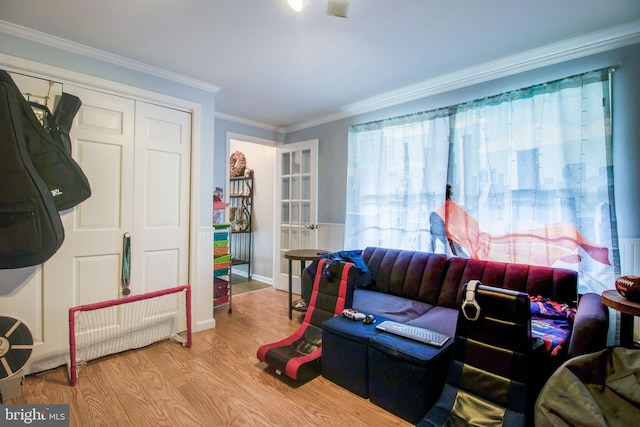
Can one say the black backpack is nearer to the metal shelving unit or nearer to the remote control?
the remote control

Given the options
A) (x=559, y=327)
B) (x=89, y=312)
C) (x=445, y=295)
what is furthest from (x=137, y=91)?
(x=559, y=327)

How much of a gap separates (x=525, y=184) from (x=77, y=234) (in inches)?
143

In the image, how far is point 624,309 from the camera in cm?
154

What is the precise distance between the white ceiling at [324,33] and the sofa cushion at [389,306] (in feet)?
6.89

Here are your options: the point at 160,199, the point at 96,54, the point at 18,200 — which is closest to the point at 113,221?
the point at 160,199

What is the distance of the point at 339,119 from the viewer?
3986 mm

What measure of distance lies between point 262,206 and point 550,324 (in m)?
4.23

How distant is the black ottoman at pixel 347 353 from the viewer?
196 centimetres

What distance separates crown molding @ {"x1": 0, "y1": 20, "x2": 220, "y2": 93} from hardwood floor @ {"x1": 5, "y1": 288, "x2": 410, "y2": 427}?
8.10 feet

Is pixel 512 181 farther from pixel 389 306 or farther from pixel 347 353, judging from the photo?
pixel 347 353

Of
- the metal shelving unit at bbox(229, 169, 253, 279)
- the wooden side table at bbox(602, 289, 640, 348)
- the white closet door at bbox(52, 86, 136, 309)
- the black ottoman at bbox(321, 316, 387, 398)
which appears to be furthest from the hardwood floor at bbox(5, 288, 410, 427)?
the metal shelving unit at bbox(229, 169, 253, 279)

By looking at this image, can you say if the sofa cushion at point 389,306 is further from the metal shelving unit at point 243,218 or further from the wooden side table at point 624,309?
the metal shelving unit at point 243,218

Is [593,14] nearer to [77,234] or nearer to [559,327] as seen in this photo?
[559,327]

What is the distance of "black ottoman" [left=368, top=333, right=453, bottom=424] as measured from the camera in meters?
1.69
